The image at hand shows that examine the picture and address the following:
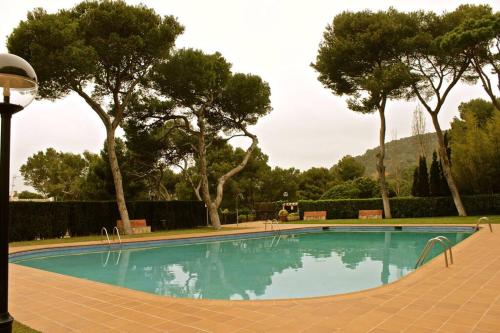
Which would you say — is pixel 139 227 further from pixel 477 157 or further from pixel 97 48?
pixel 477 157

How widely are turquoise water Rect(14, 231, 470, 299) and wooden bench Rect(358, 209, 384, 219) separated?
688cm

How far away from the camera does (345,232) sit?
58.5 feet

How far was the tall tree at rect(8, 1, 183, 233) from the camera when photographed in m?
13.9

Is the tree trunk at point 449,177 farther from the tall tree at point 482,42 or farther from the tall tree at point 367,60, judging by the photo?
the tall tree at point 367,60

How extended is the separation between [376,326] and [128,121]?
18601 millimetres

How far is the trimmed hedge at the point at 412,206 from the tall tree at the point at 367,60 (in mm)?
1264

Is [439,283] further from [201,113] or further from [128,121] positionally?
[128,121]

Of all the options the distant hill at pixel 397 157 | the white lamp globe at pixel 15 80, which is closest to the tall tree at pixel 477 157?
the white lamp globe at pixel 15 80

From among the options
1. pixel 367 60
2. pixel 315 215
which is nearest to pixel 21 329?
pixel 367 60

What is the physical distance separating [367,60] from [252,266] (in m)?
15.4

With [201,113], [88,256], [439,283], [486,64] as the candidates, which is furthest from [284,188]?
[439,283]

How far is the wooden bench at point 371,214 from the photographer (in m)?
21.8

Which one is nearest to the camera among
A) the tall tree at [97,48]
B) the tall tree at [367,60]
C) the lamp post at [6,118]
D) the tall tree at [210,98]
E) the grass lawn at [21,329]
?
the lamp post at [6,118]

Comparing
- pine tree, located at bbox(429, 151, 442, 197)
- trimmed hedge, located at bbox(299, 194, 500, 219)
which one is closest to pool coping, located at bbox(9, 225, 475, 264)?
trimmed hedge, located at bbox(299, 194, 500, 219)
